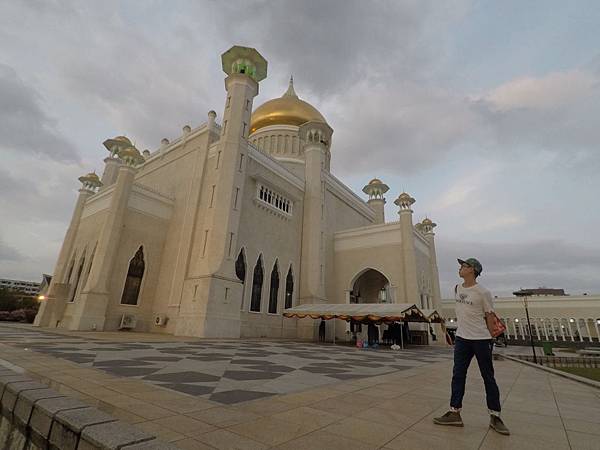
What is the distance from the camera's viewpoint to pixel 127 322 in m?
16.8

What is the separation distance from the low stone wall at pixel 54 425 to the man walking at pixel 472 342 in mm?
2668

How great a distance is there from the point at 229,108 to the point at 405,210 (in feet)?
46.5

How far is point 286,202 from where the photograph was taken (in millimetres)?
22734

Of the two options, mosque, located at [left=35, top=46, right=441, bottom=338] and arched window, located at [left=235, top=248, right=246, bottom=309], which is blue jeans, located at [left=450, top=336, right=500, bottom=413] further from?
arched window, located at [left=235, top=248, right=246, bottom=309]

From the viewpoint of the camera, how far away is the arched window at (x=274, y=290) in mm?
20062

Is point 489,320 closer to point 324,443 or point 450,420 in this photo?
point 450,420

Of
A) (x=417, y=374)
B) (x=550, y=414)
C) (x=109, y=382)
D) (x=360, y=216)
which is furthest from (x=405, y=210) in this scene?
(x=109, y=382)

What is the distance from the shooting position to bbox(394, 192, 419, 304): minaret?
2156 cm

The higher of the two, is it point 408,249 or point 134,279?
point 408,249

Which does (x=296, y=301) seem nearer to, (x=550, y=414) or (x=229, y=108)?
(x=229, y=108)

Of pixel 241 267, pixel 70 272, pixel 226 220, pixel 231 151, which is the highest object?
pixel 231 151

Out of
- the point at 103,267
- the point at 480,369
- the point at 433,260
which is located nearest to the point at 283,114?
the point at 433,260

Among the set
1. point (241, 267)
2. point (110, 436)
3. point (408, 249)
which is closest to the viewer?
point (110, 436)

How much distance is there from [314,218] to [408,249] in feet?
23.5
